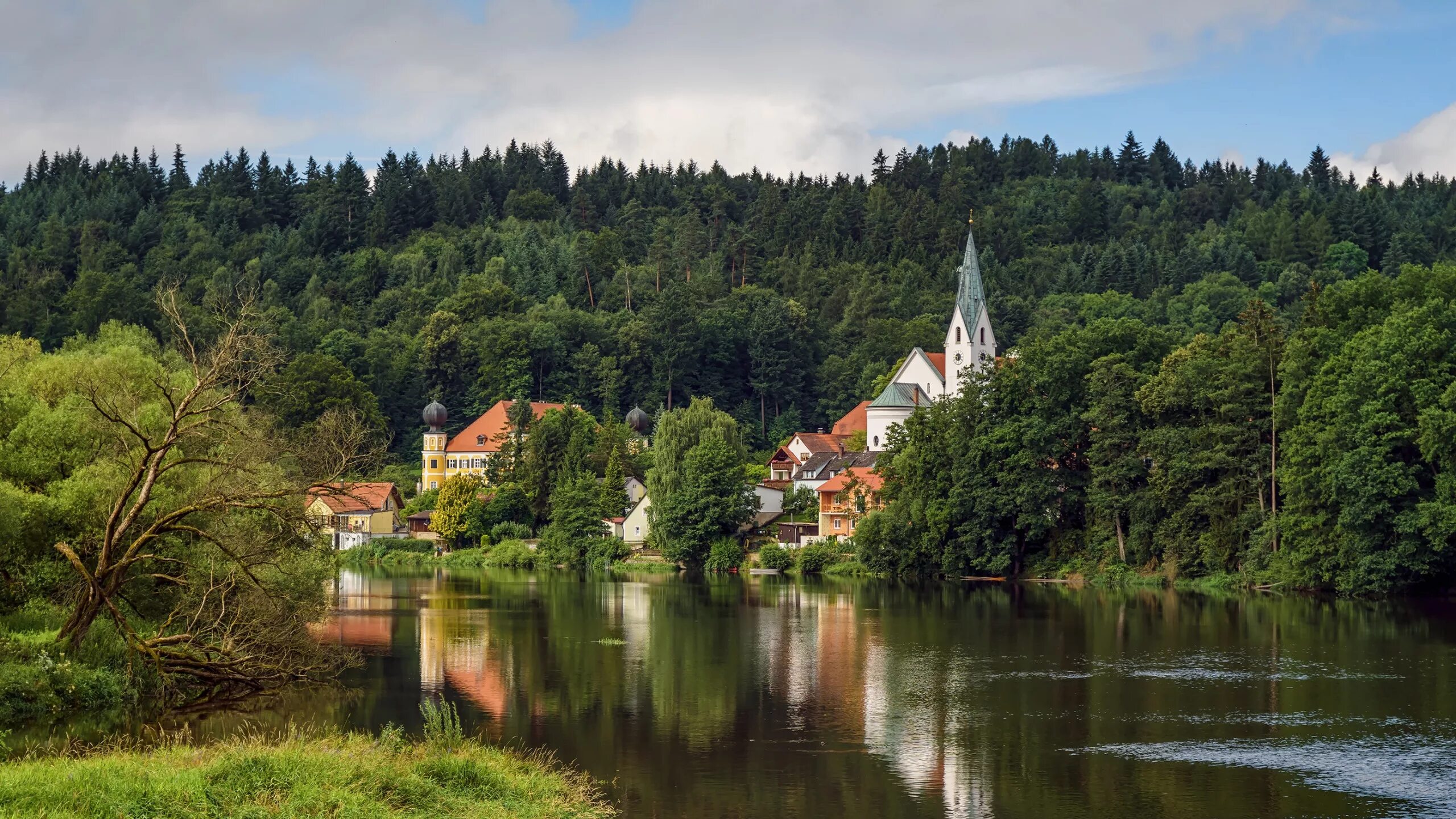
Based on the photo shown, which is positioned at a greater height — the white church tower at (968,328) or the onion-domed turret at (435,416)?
the white church tower at (968,328)

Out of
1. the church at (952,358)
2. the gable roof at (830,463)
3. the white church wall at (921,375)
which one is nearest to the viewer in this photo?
the gable roof at (830,463)

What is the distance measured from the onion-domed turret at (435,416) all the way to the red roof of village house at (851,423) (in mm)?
30987

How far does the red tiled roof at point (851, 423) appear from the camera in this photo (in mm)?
120250

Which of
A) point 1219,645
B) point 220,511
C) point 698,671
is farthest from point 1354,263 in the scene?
point 220,511

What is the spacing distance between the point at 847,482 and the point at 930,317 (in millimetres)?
60813

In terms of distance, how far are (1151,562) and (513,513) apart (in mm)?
41397

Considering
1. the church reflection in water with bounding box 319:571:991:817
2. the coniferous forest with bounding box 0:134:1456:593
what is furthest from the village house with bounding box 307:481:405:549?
the church reflection in water with bounding box 319:571:991:817

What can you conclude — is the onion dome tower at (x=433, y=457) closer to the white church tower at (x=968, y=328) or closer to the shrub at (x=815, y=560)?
the white church tower at (x=968, y=328)

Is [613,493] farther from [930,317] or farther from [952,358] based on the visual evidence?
[930,317]

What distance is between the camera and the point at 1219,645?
4203 centimetres

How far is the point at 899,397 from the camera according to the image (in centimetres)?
10088

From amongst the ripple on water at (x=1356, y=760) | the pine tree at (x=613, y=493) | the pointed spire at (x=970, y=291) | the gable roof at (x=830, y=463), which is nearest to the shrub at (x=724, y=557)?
the pine tree at (x=613, y=493)

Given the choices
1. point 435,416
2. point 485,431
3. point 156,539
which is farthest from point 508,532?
point 156,539

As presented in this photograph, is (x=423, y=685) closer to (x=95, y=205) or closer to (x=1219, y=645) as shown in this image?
(x=1219, y=645)
